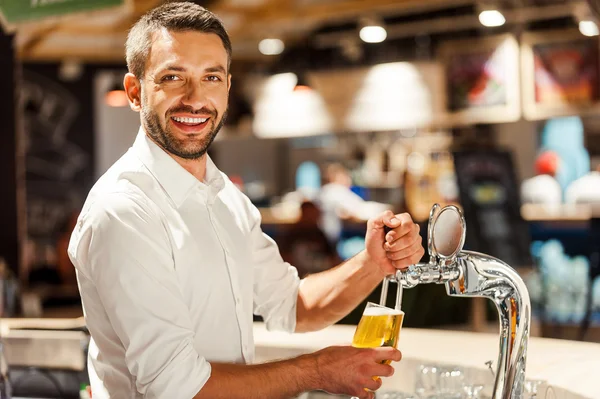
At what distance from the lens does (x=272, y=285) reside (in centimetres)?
208

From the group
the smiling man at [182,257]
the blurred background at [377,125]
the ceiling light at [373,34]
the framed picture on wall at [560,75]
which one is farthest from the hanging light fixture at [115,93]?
the smiling man at [182,257]

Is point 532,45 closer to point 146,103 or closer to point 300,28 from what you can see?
point 300,28

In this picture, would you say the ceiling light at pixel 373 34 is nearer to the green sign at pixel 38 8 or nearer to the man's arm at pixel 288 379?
the green sign at pixel 38 8

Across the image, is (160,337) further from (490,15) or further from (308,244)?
(490,15)

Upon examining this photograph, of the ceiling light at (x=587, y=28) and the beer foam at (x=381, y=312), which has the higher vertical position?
the ceiling light at (x=587, y=28)

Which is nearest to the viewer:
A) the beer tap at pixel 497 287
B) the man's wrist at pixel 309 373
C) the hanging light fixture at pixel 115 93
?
the beer tap at pixel 497 287

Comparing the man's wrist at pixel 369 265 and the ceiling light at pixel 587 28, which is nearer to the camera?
the man's wrist at pixel 369 265

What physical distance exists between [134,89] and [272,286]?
23.2 inches

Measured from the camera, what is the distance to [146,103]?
1.74m

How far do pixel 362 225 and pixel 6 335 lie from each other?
246 inches

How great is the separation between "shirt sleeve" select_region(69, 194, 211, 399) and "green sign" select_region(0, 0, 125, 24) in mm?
1945

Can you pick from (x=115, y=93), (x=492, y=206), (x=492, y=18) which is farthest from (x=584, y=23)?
(x=115, y=93)

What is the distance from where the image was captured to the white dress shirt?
4.99 ft

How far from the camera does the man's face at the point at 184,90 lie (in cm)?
169
